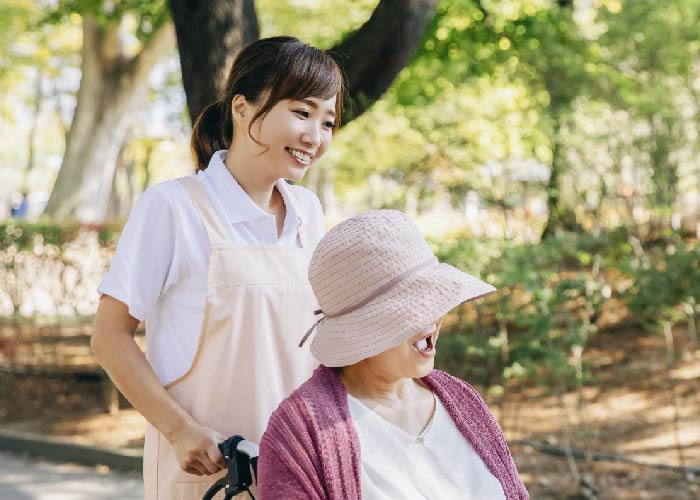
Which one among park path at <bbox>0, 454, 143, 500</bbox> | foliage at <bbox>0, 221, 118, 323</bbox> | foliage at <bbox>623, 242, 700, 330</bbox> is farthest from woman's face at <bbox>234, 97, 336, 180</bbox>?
foliage at <bbox>0, 221, 118, 323</bbox>

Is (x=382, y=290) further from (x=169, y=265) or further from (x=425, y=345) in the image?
(x=169, y=265)

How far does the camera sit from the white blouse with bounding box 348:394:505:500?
1.98 metres

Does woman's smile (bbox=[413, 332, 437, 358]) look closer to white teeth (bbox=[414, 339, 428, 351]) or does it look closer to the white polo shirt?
white teeth (bbox=[414, 339, 428, 351])

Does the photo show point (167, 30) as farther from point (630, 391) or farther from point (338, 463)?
point (338, 463)

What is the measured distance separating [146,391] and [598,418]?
654cm

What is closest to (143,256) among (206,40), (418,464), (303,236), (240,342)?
(240,342)

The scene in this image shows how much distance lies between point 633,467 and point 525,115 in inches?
199

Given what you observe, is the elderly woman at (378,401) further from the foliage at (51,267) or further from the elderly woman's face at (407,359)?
the foliage at (51,267)

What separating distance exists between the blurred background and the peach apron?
11.7 ft

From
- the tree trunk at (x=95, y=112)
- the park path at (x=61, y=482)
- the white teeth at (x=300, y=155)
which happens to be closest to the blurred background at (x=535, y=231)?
the park path at (x=61, y=482)

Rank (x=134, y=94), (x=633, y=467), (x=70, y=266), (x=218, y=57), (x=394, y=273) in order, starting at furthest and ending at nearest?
(x=134, y=94), (x=70, y=266), (x=633, y=467), (x=218, y=57), (x=394, y=273)

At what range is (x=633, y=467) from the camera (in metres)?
6.89

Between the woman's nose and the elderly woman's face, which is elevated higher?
the woman's nose

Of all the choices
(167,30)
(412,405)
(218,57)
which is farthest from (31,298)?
(412,405)
